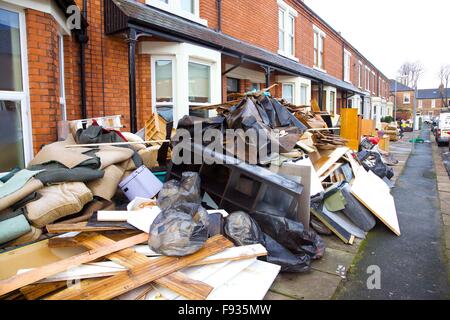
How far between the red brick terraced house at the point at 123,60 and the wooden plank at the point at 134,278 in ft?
7.52

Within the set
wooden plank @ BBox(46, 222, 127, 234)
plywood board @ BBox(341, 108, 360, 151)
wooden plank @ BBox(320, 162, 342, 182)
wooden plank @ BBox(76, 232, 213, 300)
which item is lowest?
wooden plank @ BBox(76, 232, 213, 300)

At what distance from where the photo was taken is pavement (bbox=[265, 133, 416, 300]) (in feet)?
9.19

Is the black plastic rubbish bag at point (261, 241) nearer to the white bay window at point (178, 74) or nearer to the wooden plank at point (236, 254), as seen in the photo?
the wooden plank at point (236, 254)

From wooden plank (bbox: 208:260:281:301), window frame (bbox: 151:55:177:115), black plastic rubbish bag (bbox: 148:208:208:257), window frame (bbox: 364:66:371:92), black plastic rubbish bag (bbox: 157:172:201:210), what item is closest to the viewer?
wooden plank (bbox: 208:260:281:301)

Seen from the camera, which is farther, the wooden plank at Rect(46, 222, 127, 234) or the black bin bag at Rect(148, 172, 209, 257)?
the wooden plank at Rect(46, 222, 127, 234)

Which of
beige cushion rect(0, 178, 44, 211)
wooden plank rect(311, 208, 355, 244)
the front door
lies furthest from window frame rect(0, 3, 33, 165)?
wooden plank rect(311, 208, 355, 244)

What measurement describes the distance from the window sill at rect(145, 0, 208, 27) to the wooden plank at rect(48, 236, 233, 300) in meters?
5.47

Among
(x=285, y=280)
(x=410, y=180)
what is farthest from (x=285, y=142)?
(x=410, y=180)

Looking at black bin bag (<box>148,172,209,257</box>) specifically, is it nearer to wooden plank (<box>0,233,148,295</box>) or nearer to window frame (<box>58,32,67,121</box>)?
wooden plank (<box>0,233,148,295</box>)

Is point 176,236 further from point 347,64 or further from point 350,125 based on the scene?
point 347,64

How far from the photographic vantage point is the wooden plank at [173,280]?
2312 millimetres

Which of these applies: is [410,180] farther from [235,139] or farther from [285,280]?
[285,280]
